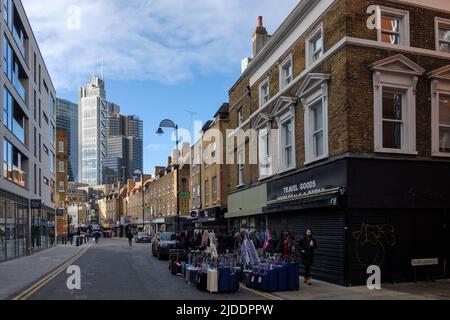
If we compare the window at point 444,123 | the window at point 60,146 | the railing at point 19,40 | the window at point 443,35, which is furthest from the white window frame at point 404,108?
the window at point 60,146

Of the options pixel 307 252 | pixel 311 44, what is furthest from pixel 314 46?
pixel 307 252

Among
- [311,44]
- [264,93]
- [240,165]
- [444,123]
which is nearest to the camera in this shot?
[444,123]

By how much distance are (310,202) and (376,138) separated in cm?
317

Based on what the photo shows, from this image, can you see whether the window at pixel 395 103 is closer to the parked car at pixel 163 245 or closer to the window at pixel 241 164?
the window at pixel 241 164

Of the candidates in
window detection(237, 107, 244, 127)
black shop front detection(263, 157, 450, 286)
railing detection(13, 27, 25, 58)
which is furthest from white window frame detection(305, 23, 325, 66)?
railing detection(13, 27, 25, 58)

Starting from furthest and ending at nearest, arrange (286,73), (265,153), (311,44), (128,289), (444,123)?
1. (265,153)
2. (286,73)
3. (311,44)
4. (444,123)
5. (128,289)

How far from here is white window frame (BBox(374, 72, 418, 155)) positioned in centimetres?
1638

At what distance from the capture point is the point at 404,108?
1706 cm

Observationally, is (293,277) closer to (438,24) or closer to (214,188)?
(438,24)

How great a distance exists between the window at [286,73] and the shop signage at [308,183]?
A: 4204mm

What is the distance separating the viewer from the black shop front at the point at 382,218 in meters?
15.8

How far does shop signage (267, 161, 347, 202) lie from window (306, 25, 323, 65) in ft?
13.7

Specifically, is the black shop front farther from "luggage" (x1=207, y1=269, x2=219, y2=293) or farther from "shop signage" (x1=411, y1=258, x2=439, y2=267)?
"luggage" (x1=207, y1=269, x2=219, y2=293)

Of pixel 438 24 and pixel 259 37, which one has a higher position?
pixel 259 37
